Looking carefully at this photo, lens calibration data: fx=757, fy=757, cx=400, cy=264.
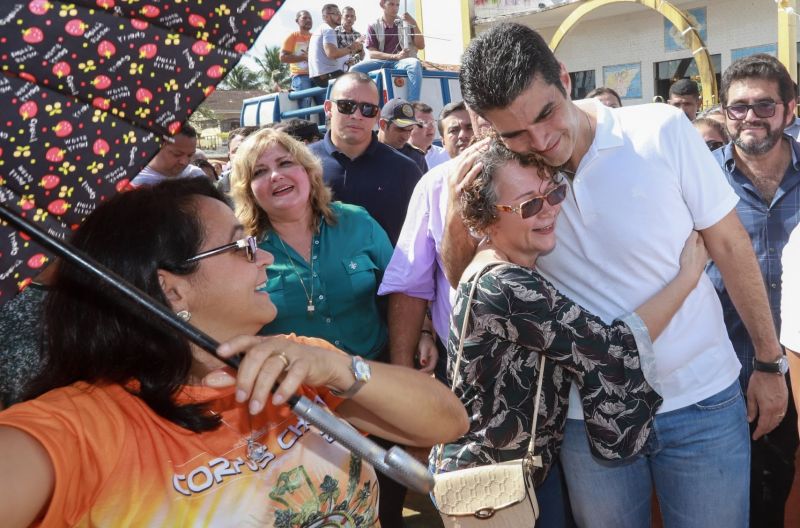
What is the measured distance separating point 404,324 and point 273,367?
2086 mm

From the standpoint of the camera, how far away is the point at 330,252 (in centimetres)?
350

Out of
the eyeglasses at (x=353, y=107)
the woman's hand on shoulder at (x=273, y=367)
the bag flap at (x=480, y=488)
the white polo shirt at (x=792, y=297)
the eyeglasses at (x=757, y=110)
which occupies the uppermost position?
the eyeglasses at (x=353, y=107)

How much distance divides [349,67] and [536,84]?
337 inches

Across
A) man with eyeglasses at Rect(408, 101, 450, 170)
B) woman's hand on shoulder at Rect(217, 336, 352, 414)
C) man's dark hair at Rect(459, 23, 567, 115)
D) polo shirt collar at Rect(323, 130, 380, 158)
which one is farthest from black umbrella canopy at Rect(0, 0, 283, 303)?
man with eyeglasses at Rect(408, 101, 450, 170)

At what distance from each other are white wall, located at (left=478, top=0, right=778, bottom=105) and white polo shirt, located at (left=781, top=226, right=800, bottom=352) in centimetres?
1530

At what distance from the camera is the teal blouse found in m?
3.38

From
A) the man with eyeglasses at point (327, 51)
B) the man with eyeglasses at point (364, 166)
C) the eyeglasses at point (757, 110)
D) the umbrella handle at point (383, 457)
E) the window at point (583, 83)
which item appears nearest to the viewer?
the umbrella handle at point (383, 457)

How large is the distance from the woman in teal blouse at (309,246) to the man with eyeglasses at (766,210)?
1598mm

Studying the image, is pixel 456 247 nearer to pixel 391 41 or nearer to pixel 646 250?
pixel 646 250

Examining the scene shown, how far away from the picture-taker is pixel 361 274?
349 cm

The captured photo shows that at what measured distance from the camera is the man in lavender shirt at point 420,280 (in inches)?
131

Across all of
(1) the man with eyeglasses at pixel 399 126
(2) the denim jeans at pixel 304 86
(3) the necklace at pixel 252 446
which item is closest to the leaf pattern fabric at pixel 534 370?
(3) the necklace at pixel 252 446

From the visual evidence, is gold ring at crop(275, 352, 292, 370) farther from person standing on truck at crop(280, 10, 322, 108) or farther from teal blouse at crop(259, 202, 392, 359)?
person standing on truck at crop(280, 10, 322, 108)

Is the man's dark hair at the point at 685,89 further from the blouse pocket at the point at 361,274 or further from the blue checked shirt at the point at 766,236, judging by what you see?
the blouse pocket at the point at 361,274
